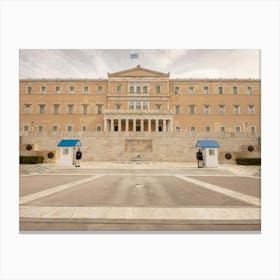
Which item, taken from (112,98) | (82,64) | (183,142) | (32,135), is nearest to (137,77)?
(112,98)

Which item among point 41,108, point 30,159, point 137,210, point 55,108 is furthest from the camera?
point 55,108

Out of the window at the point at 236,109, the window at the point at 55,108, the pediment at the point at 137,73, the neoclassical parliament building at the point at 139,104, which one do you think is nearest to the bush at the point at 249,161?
the neoclassical parliament building at the point at 139,104

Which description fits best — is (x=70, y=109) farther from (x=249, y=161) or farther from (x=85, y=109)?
(x=249, y=161)

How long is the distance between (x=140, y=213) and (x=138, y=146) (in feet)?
52.9

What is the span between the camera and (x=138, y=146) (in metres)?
20.3

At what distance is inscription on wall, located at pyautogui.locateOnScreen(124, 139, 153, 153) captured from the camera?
66.4 feet

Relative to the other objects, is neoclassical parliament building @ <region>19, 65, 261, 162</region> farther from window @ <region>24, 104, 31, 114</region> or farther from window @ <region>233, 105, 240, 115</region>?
window @ <region>24, 104, 31, 114</region>

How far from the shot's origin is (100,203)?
4887mm

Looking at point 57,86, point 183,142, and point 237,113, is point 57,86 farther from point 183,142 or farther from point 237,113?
point 237,113

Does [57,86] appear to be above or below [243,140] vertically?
above

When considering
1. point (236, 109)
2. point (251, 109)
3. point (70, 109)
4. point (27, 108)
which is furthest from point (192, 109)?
point (27, 108)

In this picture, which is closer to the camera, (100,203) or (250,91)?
(100,203)

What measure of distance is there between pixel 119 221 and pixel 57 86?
33.6 meters
